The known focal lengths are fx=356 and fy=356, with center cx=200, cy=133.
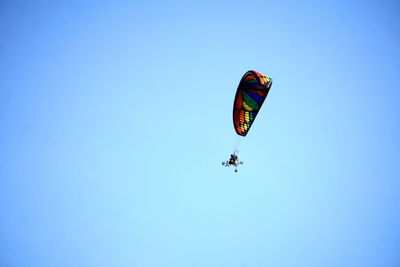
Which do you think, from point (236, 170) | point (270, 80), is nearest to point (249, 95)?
point (270, 80)

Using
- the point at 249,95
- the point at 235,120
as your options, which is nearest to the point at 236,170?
the point at 235,120

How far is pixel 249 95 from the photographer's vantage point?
27.3 meters

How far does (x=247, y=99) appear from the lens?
91.0ft

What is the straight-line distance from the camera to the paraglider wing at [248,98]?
26.2 m

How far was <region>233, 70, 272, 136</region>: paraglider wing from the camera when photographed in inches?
1033

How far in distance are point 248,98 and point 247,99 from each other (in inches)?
6.1

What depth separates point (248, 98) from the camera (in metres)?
27.6

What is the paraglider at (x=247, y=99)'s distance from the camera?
2628 centimetres

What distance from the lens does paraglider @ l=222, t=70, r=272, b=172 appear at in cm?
2628

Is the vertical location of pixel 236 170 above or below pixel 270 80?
below

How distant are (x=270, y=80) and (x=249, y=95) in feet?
6.30

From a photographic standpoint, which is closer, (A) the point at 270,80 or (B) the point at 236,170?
(A) the point at 270,80

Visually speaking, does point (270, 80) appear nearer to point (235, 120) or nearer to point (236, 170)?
point (235, 120)

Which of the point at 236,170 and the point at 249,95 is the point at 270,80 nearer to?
the point at 249,95
